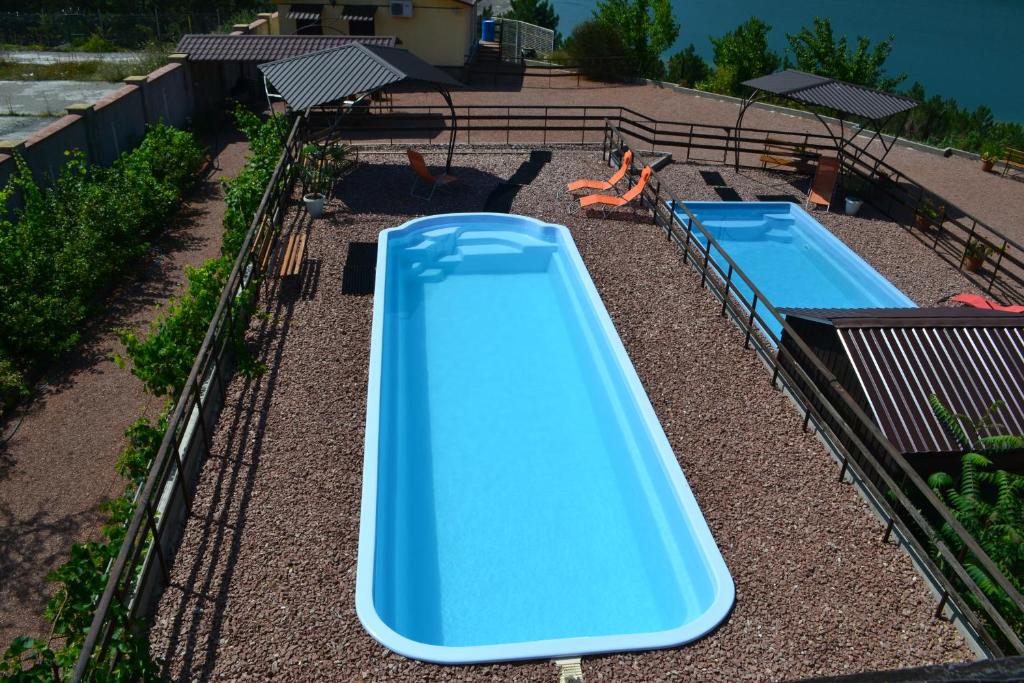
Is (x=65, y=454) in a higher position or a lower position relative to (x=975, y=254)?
lower

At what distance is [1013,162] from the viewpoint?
897 inches

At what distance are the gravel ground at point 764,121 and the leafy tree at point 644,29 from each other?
374cm

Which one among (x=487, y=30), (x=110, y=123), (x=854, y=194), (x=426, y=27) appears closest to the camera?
(x=110, y=123)

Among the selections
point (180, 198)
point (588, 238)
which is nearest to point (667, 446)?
point (588, 238)

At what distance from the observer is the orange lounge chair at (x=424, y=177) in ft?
53.8

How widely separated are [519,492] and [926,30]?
79970 mm

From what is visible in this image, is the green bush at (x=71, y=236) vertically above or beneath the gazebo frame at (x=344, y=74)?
beneath

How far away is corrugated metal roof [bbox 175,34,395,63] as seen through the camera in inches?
867

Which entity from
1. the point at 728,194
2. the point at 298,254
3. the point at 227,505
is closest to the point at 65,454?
the point at 227,505

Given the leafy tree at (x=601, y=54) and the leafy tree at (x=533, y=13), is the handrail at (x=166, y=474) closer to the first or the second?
the leafy tree at (x=601, y=54)

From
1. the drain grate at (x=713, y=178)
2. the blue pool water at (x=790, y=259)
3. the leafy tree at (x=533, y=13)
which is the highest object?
the leafy tree at (x=533, y=13)

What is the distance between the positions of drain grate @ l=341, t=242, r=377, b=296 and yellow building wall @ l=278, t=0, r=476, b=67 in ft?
60.3

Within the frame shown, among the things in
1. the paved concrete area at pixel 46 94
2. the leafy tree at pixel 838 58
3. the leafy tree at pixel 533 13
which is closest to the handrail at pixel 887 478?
the paved concrete area at pixel 46 94

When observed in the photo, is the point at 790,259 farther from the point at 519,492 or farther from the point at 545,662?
the point at 545,662
